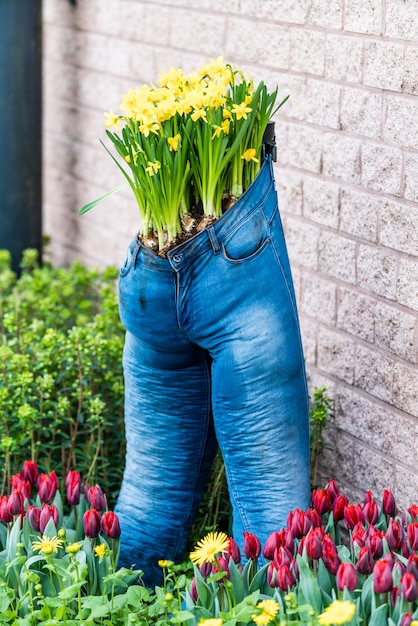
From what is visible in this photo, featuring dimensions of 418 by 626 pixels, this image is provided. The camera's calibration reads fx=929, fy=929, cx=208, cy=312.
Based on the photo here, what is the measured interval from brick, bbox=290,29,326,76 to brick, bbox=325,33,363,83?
0.04 m

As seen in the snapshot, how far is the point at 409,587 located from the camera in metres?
2.02

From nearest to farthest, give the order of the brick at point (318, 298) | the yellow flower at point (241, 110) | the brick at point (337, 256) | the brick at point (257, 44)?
the yellow flower at point (241, 110) → the brick at point (337, 256) → the brick at point (318, 298) → the brick at point (257, 44)

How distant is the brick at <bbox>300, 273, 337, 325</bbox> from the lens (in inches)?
131

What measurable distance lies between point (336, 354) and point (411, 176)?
0.75 meters

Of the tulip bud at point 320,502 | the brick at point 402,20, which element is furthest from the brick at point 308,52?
the tulip bud at point 320,502

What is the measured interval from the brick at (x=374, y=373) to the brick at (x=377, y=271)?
212 mm

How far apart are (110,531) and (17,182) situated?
298 cm

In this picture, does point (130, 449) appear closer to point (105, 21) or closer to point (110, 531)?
point (110, 531)

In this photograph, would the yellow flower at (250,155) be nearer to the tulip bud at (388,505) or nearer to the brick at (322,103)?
the brick at (322,103)

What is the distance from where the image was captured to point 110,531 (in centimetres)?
247

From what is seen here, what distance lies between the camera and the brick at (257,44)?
3482 mm

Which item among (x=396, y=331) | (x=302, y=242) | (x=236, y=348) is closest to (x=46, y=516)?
(x=236, y=348)

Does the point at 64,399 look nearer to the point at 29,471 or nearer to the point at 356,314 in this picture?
the point at 29,471

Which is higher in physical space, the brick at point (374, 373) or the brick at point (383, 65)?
the brick at point (383, 65)
